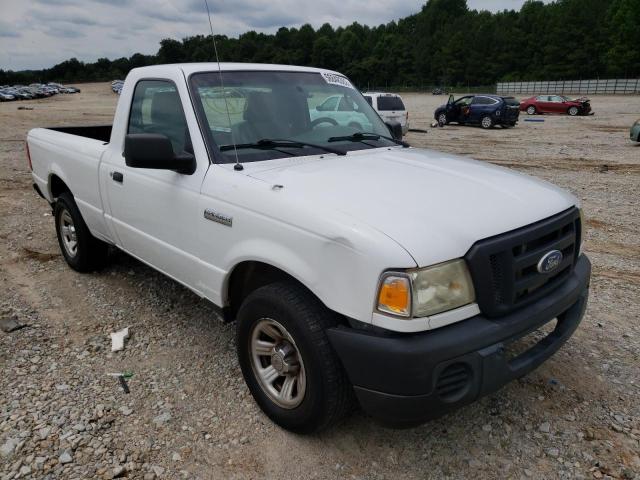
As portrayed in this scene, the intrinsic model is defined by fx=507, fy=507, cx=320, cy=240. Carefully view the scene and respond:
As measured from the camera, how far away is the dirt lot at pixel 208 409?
261 cm

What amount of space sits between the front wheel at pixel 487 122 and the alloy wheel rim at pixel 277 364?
21.9m

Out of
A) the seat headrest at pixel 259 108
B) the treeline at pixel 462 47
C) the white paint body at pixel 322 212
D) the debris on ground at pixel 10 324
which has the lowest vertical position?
the debris on ground at pixel 10 324

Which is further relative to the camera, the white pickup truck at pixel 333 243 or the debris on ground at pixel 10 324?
the debris on ground at pixel 10 324

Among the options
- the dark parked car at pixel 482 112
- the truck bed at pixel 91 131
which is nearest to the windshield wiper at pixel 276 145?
the truck bed at pixel 91 131

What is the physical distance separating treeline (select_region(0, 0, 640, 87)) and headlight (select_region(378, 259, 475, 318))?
5190cm

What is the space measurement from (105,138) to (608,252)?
19.0 feet

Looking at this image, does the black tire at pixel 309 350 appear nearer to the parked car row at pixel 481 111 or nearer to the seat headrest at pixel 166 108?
the seat headrest at pixel 166 108

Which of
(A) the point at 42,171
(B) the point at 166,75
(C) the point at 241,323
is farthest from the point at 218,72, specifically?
(A) the point at 42,171

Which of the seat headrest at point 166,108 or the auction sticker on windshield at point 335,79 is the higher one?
the auction sticker on windshield at point 335,79

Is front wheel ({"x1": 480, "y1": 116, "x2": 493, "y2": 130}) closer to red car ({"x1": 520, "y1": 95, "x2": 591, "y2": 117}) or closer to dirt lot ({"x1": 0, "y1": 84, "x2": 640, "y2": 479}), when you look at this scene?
red car ({"x1": 520, "y1": 95, "x2": 591, "y2": 117})

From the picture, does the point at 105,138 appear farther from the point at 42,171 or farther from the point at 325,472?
the point at 325,472

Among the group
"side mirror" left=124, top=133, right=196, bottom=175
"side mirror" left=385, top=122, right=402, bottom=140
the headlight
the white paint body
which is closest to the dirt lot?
the white paint body

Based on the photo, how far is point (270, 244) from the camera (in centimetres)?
256

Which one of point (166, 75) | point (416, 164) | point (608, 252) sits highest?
point (166, 75)
